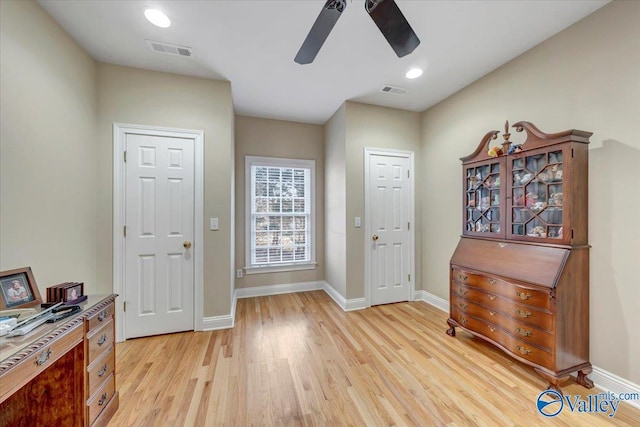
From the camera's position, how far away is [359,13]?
1.87m

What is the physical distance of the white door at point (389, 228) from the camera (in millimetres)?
3439

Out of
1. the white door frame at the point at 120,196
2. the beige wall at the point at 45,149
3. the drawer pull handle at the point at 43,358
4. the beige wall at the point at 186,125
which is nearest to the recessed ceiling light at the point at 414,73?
the beige wall at the point at 186,125

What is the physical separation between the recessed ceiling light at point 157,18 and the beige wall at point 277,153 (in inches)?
72.7

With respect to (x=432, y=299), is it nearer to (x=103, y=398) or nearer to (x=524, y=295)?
(x=524, y=295)

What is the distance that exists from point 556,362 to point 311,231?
3.10 m

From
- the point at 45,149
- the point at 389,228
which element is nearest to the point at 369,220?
the point at 389,228

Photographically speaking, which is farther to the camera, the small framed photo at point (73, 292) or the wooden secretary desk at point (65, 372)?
the small framed photo at point (73, 292)

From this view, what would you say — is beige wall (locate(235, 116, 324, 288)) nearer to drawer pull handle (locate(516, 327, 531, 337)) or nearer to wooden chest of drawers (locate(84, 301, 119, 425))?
wooden chest of drawers (locate(84, 301, 119, 425))

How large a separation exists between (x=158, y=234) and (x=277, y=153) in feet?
6.80

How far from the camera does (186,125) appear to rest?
106 inches

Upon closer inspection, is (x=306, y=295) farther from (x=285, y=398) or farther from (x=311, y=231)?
(x=285, y=398)

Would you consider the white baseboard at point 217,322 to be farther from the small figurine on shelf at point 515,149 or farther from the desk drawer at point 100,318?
the small figurine on shelf at point 515,149

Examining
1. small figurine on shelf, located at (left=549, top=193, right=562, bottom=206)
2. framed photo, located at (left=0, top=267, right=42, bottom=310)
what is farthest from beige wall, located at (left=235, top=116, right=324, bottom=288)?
small figurine on shelf, located at (left=549, top=193, right=562, bottom=206)

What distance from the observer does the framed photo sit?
1.29 meters
